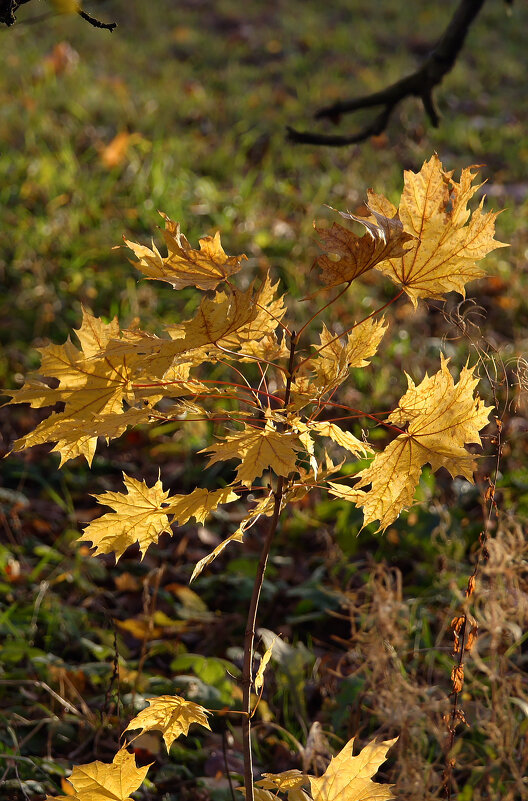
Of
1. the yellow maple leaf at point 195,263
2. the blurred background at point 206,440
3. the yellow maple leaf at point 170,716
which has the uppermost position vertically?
the yellow maple leaf at point 195,263

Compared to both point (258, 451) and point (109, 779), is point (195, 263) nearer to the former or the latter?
point (258, 451)

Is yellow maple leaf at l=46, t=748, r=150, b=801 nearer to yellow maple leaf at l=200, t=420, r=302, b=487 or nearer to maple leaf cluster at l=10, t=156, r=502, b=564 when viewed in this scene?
maple leaf cluster at l=10, t=156, r=502, b=564

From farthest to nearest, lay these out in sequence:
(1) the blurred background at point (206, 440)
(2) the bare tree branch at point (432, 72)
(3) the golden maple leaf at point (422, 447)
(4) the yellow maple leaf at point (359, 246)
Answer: (2) the bare tree branch at point (432, 72) < (1) the blurred background at point (206, 440) < (3) the golden maple leaf at point (422, 447) < (4) the yellow maple leaf at point (359, 246)

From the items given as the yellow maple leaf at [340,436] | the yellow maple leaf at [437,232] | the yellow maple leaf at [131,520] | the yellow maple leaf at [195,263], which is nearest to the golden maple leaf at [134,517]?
the yellow maple leaf at [131,520]

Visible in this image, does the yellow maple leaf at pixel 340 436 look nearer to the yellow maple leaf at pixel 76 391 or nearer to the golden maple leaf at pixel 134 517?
the golden maple leaf at pixel 134 517

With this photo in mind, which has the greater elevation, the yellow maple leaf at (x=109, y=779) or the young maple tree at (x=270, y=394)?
the young maple tree at (x=270, y=394)

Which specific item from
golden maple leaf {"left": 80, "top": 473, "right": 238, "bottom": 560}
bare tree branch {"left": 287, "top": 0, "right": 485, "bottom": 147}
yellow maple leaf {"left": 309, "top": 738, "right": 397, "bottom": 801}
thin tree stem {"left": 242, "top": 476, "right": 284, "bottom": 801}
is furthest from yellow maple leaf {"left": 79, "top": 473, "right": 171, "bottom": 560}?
bare tree branch {"left": 287, "top": 0, "right": 485, "bottom": 147}

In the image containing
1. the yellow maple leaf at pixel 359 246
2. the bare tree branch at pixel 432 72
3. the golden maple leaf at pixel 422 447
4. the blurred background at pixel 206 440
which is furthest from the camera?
the bare tree branch at pixel 432 72

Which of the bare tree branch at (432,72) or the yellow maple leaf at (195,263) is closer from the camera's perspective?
the yellow maple leaf at (195,263)
